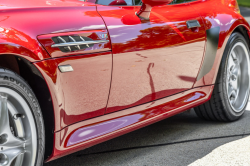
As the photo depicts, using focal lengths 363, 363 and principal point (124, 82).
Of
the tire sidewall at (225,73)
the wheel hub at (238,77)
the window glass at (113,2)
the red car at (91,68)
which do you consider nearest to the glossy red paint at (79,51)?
the red car at (91,68)

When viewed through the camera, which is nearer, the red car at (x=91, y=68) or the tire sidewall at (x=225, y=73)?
the red car at (x=91, y=68)

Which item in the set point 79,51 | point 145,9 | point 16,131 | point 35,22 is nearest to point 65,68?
point 79,51

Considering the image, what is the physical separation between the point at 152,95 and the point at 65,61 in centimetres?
86

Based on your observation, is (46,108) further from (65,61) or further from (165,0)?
(165,0)

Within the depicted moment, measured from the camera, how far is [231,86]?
3.60m

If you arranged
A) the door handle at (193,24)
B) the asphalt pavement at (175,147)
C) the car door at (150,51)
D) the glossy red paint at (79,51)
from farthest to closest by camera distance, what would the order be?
the door handle at (193,24) < the asphalt pavement at (175,147) < the car door at (150,51) < the glossy red paint at (79,51)

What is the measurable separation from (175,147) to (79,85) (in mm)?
1217

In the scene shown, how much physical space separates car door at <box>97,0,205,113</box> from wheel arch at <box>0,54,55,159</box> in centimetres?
42

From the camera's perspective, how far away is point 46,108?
197 cm

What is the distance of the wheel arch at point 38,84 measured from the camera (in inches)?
73.4

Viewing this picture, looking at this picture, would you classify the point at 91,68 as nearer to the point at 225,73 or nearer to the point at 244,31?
the point at 225,73

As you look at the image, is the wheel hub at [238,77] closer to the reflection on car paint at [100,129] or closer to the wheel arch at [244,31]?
the wheel arch at [244,31]

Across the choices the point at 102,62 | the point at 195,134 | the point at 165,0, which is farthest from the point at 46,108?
the point at 195,134

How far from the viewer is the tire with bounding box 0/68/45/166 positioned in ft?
5.88
